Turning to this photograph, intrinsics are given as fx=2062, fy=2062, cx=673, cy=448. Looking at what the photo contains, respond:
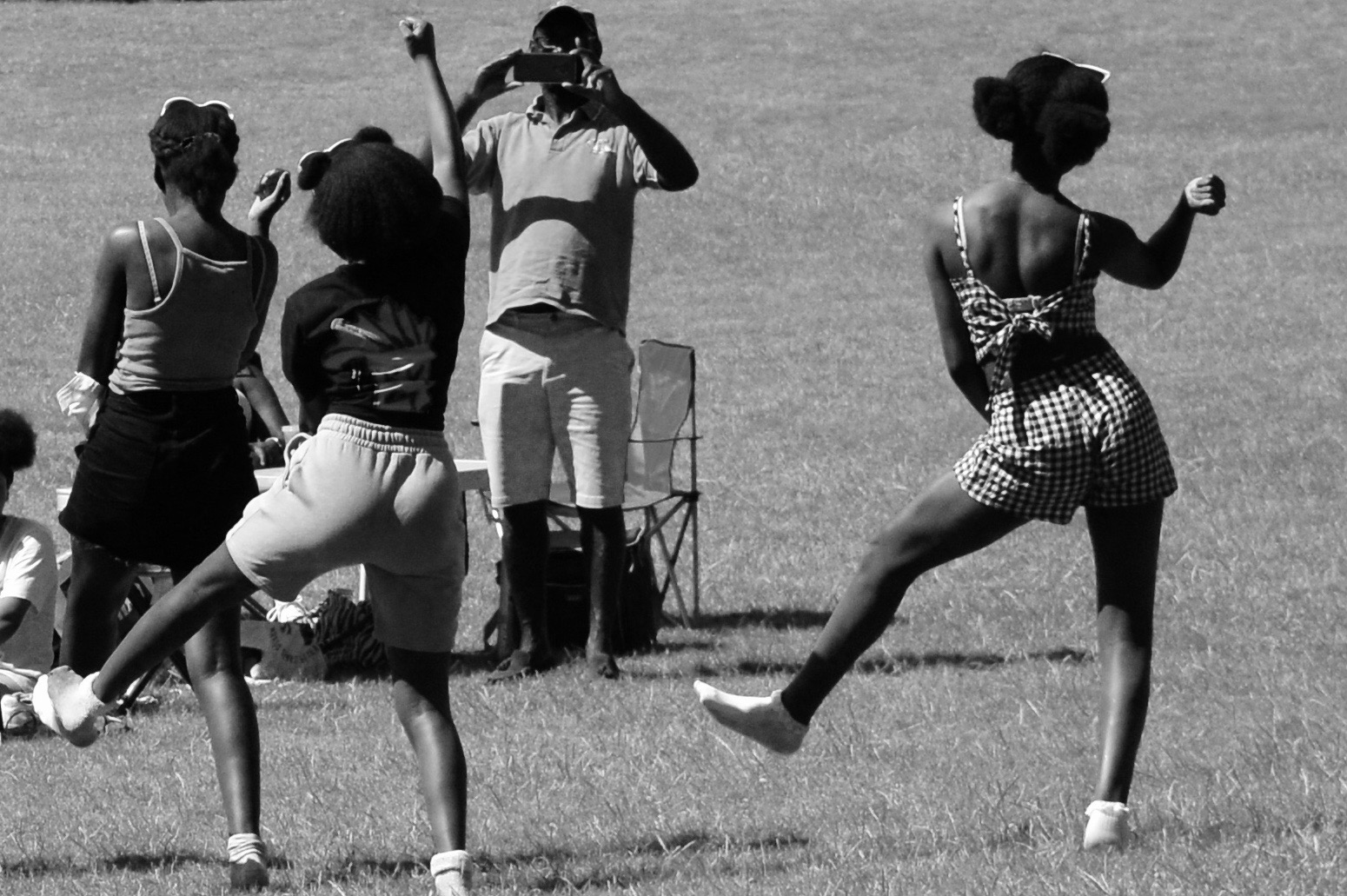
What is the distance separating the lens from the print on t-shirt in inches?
182

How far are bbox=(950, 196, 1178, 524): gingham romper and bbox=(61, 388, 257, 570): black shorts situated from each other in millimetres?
1900

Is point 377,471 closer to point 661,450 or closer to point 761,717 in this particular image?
point 761,717

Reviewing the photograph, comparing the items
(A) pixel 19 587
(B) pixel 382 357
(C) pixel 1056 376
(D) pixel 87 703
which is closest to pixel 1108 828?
(C) pixel 1056 376

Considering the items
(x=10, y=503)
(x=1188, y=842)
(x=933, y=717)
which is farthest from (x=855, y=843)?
Answer: (x=10, y=503)

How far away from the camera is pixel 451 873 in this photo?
14.9 ft

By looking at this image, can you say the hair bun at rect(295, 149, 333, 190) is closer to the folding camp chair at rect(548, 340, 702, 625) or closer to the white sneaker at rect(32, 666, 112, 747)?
the white sneaker at rect(32, 666, 112, 747)

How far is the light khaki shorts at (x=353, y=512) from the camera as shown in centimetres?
456

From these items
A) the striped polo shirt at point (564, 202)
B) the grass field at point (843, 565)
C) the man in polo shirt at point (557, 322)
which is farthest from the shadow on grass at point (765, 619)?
the striped polo shirt at point (564, 202)

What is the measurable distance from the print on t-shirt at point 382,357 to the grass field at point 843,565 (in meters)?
1.18

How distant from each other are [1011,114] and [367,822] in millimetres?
2559

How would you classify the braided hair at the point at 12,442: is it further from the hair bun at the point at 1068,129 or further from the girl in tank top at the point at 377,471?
the hair bun at the point at 1068,129

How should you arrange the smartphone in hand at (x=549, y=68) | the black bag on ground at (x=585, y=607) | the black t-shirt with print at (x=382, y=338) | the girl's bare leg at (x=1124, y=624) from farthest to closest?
the black bag on ground at (x=585, y=607)
the smartphone in hand at (x=549, y=68)
the girl's bare leg at (x=1124, y=624)
the black t-shirt with print at (x=382, y=338)

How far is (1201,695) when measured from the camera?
7.24m

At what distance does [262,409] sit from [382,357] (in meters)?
3.11
